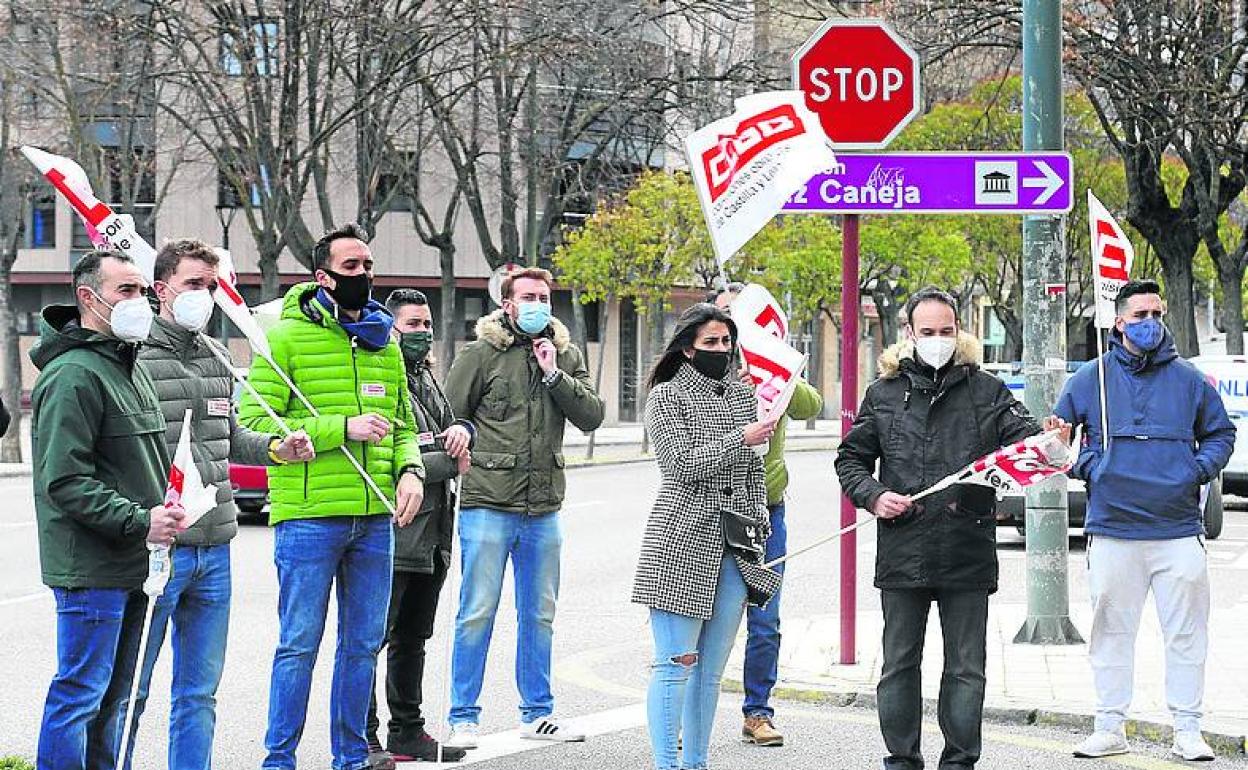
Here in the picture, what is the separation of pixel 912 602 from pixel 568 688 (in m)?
3.22

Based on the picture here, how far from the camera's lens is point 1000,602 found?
1359 cm

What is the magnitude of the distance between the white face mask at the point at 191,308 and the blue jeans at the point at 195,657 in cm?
78

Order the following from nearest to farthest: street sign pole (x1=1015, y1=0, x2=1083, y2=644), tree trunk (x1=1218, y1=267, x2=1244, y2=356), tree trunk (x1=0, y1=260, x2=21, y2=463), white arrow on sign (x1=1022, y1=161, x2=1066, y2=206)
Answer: white arrow on sign (x1=1022, y1=161, x2=1066, y2=206)
street sign pole (x1=1015, y1=0, x2=1083, y2=644)
tree trunk (x1=1218, y1=267, x2=1244, y2=356)
tree trunk (x1=0, y1=260, x2=21, y2=463)

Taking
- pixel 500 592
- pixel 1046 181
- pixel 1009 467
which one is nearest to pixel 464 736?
pixel 500 592

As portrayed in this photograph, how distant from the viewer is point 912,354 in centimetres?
714

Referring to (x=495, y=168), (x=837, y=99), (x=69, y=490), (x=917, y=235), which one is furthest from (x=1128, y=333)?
(x=917, y=235)

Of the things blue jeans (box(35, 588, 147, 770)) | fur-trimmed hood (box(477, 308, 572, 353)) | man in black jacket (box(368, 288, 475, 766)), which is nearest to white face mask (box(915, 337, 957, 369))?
fur-trimmed hood (box(477, 308, 572, 353))

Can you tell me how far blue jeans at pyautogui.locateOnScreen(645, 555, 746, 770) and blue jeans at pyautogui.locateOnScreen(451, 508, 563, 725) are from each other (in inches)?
45.0

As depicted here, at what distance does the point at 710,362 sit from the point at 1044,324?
13.6 ft

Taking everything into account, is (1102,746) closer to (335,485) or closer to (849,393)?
(849,393)

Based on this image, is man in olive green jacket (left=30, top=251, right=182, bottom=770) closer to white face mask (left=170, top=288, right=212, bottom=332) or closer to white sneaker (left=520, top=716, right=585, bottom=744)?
white face mask (left=170, top=288, right=212, bottom=332)

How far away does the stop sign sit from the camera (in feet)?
32.9

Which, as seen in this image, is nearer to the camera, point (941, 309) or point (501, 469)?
point (941, 309)

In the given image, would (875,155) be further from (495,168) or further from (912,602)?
(495,168)
